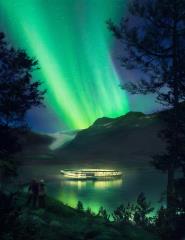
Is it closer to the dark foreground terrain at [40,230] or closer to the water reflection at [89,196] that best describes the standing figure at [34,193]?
the dark foreground terrain at [40,230]

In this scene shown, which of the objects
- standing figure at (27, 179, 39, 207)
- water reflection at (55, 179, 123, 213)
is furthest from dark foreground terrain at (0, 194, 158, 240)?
water reflection at (55, 179, 123, 213)

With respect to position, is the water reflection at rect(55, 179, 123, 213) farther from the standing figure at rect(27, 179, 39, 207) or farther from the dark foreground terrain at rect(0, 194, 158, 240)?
the dark foreground terrain at rect(0, 194, 158, 240)

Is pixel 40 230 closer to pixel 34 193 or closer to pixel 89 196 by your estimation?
pixel 34 193

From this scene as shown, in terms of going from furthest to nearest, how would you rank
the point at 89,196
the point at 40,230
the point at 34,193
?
the point at 89,196, the point at 34,193, the point at 40,230

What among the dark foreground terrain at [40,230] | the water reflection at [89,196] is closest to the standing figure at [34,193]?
the dark foreground terrain at [40,230]

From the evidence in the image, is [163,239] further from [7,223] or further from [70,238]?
[7,223]

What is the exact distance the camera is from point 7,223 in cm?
849

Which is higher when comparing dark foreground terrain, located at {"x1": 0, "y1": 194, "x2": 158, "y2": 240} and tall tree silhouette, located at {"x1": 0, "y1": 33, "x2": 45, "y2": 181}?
tall tree silhouette, located at {"x1": 0, "y1": 33, "x2": 45, "y2": 181}

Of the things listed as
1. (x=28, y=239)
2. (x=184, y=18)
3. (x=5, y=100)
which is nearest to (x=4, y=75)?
(x=5, y=100)

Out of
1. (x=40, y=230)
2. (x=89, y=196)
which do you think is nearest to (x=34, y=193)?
(x=40, y=230)

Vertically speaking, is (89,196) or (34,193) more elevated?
(89,196)

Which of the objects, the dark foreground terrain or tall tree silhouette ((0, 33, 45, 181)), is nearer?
the dark foreground terrain

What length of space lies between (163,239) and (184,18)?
15.4 metres

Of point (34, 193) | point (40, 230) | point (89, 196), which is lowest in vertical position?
point (40, 230)
